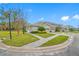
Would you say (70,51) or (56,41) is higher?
(56,41)

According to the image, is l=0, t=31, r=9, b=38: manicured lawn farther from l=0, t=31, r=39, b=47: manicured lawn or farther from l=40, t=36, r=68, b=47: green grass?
l=40, t=36, r=68, b=47: green grass

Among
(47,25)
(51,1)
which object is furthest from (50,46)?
(51,1)

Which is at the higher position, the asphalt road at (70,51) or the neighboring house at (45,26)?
the neighboring house at (45,26)

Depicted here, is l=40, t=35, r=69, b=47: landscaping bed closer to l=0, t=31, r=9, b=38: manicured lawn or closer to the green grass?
the green grass

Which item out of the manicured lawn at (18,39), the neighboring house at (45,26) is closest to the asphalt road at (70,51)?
the manicured lawn at (18,39)

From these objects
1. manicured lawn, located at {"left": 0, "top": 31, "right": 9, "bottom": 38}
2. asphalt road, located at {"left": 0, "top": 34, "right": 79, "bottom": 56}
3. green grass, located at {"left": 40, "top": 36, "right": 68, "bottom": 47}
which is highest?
manicured lawn, located at {"left": 0, "top": 31, "right": 9, "bottom": 38}

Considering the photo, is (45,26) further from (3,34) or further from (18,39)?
(3,34)

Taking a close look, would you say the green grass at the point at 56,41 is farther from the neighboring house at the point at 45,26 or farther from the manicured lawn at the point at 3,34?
the manicured lawn at the point at 3,34

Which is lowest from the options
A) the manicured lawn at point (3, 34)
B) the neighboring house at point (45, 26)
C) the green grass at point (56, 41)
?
the green grass at point (56, 41)

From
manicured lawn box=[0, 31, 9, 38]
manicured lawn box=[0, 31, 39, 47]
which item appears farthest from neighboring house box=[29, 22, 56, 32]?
manicured lawn box=[0, 31, 9, 38]

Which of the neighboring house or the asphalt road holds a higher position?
the neighboring house

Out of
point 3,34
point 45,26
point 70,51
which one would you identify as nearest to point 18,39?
point 3,34

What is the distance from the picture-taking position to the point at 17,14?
3.79 metres


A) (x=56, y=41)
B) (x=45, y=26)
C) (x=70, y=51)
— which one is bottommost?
(x=70, y=51)
